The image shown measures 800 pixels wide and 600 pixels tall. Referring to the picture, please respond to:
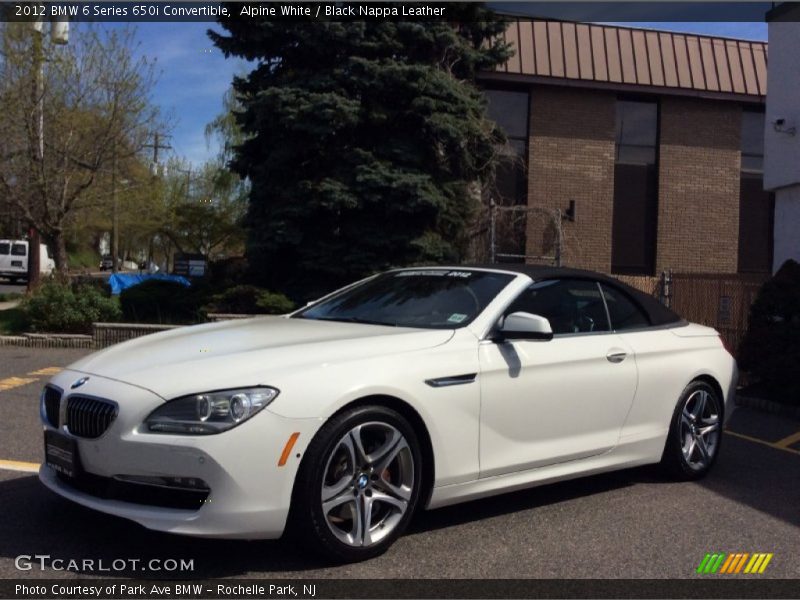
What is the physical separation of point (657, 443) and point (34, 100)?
15.2 m

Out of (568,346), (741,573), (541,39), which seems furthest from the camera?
(541,39)

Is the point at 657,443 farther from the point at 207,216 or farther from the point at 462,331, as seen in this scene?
the point at 207,216

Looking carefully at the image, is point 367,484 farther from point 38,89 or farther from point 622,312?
point 38,89

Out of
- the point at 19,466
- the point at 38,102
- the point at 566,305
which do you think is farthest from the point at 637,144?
the point at 19,466

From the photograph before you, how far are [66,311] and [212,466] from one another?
1088cm

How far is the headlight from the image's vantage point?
3785 mm

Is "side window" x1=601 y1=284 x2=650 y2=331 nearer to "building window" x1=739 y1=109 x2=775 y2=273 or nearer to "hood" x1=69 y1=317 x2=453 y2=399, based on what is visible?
"hood" x1=69 y1=317 x2=453 y2=399

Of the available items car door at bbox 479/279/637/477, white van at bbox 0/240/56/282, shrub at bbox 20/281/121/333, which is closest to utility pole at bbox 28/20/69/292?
shrub at bbox 20/281/121/333

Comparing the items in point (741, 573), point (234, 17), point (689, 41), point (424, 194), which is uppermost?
point (689, 41)

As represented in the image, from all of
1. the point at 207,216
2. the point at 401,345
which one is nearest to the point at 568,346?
the point at 401,345

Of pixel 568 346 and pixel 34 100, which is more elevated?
pixel 34 100

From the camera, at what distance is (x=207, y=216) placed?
98.4 feet

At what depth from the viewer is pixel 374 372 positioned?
420cm

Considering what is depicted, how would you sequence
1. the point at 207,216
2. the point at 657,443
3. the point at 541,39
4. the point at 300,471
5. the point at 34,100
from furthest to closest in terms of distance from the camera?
the point at 207,216 → the point at 541,39 → the point at 34,100 → the point at 657,443 → the point at 300,471
